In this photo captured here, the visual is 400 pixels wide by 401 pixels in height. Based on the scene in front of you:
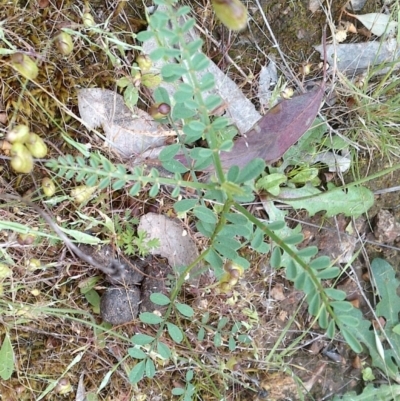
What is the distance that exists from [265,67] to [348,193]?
0.63m

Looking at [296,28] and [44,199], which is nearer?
[44,199]

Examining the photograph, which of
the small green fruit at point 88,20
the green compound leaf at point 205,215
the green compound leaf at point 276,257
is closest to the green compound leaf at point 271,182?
the green compound leaf at point 205,215

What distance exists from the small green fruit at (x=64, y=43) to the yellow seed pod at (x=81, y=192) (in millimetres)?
464

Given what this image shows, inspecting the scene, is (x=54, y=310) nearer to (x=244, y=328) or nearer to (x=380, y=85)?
(x=244, y=328)

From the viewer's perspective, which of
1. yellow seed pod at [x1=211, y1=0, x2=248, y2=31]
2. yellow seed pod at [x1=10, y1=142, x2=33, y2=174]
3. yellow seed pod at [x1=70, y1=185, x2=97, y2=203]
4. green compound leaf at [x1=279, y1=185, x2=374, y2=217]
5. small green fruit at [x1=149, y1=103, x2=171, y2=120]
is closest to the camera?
yellow seed pod at [x1=211, y1=0, x2=248, y2=31]

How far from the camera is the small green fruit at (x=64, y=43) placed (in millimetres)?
1739

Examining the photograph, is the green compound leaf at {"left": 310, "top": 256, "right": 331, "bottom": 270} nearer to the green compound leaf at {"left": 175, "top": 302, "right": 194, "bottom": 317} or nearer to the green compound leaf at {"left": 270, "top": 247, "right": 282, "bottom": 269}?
the green compound leaf at {"left": 270, "top": 247, "right": 282, "bottom": 269}

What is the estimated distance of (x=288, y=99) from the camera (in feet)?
6.53

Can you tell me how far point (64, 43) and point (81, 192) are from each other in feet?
1.66

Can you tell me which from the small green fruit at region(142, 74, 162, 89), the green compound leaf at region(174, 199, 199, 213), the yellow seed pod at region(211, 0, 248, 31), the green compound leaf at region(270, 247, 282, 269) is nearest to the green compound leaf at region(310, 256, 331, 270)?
the green compound leaf at region(270, 247, 282, 269)

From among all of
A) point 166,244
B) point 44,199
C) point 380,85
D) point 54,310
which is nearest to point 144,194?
point 166,244

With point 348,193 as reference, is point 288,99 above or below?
above

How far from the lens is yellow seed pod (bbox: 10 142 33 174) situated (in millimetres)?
1404

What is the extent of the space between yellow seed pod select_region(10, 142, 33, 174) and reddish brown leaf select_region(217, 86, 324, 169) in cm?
79
